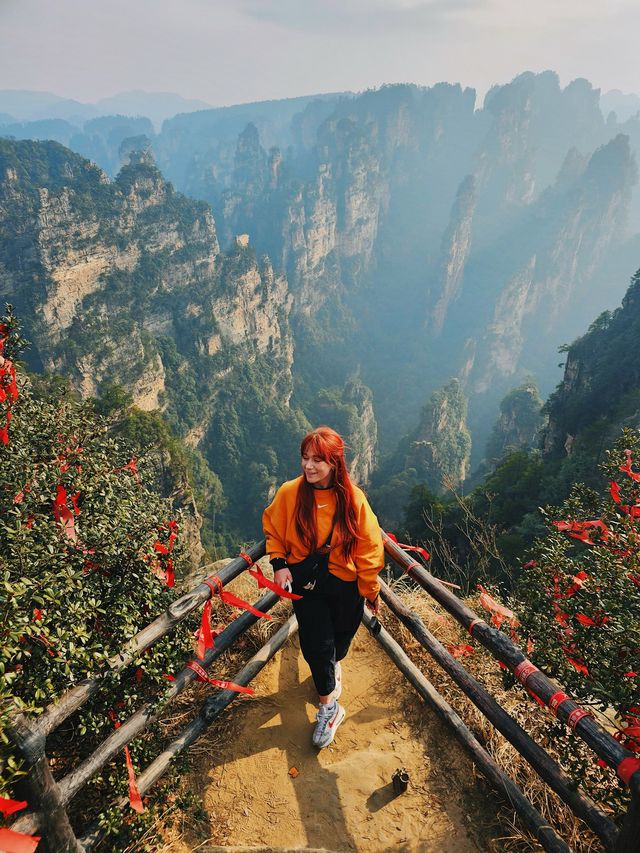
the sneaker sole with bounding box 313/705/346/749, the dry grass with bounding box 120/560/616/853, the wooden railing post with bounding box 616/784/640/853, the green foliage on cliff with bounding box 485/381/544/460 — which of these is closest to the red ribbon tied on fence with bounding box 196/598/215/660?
the dry grass with bounding box 120/560/616/853

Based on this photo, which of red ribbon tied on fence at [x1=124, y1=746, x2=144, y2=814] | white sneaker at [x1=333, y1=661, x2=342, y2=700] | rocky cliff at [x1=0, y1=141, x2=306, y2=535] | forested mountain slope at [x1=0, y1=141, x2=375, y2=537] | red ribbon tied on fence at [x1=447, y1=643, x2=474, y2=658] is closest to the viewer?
red ribbon tied on fence at [x1=124, y1=746, x2=144, y2=814]

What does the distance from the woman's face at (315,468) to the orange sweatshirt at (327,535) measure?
8 cm

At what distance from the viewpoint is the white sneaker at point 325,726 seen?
10.2 feet

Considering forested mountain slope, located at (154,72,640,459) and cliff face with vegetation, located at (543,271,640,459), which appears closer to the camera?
cliff face with vegetation, located at (543,271,640,459)

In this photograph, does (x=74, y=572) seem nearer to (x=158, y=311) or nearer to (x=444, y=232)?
(x=158, y=311)

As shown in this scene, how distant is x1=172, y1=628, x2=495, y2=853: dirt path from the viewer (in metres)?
2.65

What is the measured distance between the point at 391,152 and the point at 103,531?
501 feet

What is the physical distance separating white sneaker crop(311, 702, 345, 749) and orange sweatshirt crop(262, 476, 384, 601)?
88 cm

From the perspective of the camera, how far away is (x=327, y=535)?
2.85m

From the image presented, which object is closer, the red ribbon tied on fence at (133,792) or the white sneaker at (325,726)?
the red ribbon tied on fence at (133,792)

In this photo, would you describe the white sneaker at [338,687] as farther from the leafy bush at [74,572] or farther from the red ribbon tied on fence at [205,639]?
the leafy bush at [74,572]

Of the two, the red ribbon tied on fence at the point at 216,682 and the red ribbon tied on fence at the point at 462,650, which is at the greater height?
the red ribbon tied on fence at the point at 216,682

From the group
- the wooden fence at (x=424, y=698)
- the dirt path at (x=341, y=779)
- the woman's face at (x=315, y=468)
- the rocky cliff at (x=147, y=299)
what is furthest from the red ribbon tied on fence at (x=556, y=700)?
the rocky cliff at (x=147, y=299)

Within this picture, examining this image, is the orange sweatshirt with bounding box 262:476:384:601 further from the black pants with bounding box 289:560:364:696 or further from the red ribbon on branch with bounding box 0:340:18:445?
the red ribbon on branch with bounding box 0:340:18:445
